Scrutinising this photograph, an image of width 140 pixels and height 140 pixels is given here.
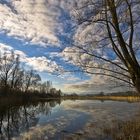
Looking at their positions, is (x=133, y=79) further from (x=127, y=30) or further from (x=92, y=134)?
(x=92, y=134)

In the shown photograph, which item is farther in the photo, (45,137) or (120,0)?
(45,137)

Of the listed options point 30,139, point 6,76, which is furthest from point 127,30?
point 6,76

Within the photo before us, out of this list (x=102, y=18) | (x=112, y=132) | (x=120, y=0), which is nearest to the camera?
(x=120, y=0)

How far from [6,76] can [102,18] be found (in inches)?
2074

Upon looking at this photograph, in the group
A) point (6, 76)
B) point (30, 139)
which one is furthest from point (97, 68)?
point (6, 76)

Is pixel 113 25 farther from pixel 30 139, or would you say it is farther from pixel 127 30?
pixel 30 139

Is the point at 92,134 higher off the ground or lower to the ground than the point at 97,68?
lower

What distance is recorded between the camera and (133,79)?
577cm

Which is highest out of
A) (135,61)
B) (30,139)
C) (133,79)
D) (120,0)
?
(120,0)

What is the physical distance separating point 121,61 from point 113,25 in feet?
2.73

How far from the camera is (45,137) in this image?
1431 centimetres

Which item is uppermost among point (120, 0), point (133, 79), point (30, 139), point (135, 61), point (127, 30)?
point (120, 0)

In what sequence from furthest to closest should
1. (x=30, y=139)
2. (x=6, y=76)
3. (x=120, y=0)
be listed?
1. (x=6, y=76)
2. (x=30, y=139)
3. (x=120, y=0)

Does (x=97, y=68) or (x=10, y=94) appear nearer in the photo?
(x=97, y=68)
